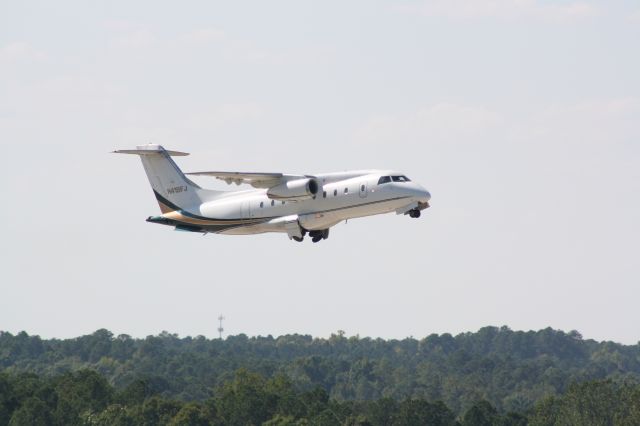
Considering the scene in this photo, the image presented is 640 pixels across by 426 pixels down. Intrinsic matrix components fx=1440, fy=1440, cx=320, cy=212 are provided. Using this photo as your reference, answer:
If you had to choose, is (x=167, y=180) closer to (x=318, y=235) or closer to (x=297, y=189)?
(x=318, y=235)

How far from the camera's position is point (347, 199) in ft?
199

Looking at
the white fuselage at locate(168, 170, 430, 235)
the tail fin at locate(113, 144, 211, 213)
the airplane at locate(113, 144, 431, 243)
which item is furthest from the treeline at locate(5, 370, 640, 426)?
the white fuselage at locate(168, 170, 430, 235)

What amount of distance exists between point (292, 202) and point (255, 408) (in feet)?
159

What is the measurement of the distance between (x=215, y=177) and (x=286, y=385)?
54.8 m

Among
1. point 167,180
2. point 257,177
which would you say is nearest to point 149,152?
point 167,180

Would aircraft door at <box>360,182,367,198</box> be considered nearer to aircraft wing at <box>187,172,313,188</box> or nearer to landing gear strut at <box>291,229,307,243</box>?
aircraft wing at <box>187,172,313,188</box>

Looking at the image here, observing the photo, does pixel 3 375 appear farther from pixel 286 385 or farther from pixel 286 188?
pixel 286 188

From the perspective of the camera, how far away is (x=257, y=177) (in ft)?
→ 204

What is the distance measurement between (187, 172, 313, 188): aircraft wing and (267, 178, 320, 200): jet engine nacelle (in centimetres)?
41

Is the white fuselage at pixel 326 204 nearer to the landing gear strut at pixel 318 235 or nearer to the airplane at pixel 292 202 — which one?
the airplane at pixel 292 202

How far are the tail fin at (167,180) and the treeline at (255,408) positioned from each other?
33.6m

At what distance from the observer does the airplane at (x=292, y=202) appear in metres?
60.3

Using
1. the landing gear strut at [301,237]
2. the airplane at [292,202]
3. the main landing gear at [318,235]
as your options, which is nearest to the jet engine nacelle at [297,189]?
the airplane at [292,202]

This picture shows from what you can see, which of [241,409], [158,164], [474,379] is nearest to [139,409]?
[241,409]
